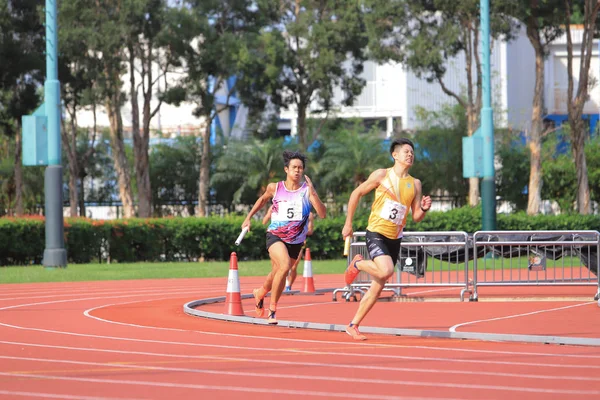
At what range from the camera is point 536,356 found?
1028cm

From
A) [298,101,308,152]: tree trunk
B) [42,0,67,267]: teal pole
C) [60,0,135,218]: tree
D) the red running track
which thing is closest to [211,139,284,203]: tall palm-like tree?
[298,101,308,152]: tree trunk

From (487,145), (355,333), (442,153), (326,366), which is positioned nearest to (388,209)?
(355,333)

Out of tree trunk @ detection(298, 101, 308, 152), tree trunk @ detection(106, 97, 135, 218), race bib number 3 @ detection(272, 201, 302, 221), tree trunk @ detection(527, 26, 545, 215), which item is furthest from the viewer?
tree trunk @ detection(298, 101, 308, 152)

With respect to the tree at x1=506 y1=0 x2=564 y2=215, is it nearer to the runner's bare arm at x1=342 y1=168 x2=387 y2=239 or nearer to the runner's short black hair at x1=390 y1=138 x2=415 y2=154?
the runner's short black hair at x1=390 y1=138 x2=415 y2=154

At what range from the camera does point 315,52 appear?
45.2 m

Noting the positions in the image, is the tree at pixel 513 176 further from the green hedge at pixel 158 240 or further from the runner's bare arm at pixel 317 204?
the runner's bare arm at pixel 317 204

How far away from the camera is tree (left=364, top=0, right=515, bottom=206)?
3906cm

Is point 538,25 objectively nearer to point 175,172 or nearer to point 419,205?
point 175,172

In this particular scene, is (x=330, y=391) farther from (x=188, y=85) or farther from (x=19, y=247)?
(x=188, y=85)

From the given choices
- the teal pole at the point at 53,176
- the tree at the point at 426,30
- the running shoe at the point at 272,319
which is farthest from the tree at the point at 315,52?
the running shoe at the point at 272,319

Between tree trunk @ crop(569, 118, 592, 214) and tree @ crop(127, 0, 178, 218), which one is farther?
tree @ crop(127, 0, 178, 218)

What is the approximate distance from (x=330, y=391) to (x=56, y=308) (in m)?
9.36

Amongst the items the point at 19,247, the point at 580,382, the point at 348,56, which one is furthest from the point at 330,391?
the point at 348,56

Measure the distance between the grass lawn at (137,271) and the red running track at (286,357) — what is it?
8777 millimetres
